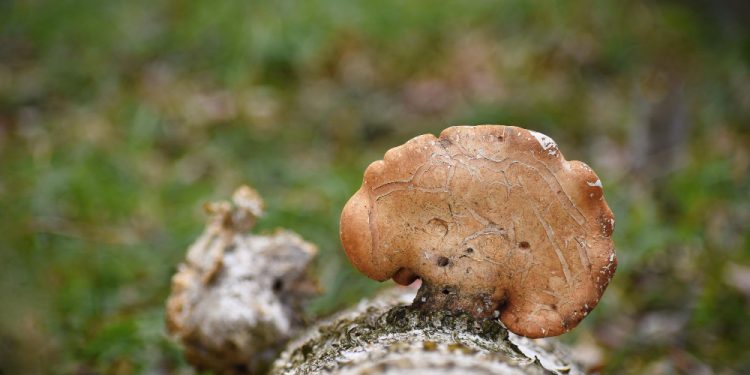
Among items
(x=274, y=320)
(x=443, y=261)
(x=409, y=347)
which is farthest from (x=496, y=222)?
(x=274, y=320)

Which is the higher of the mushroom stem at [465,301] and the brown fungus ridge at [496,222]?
the brown fungus ridge at [496,222]

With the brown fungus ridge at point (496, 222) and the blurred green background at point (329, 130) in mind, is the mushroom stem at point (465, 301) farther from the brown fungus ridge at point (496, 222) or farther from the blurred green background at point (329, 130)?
the blurred green background at point (329, 130)

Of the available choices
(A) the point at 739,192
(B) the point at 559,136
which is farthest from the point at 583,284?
(B) the point at 559,136

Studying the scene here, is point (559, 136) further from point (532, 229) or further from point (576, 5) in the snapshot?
point (532, 229)

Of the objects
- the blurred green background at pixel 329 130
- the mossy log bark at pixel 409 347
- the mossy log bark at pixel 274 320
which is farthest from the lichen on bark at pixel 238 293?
the blurred green background at pixel 329 130

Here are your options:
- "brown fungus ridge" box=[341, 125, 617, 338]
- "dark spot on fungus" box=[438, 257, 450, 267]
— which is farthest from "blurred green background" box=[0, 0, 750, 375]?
"dark spot on fungus" box=[438, 257, 450, 267]

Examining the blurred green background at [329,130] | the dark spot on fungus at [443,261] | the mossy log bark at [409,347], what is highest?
the blurred green background at [329,130]
